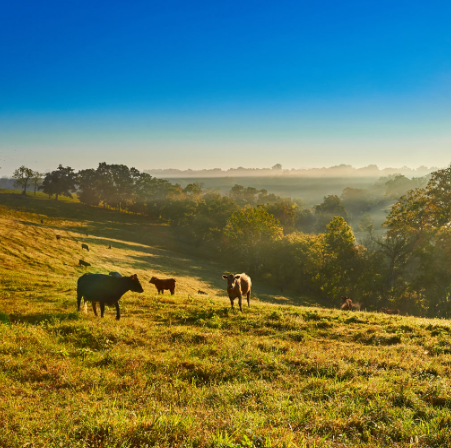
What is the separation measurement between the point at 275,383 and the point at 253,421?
233cm

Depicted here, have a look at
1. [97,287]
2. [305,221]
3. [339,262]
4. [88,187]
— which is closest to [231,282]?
[97,287]

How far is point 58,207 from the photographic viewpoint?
10438 cm

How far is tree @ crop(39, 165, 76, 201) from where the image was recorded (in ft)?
403

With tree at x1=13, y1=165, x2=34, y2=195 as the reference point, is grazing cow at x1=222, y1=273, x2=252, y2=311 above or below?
below

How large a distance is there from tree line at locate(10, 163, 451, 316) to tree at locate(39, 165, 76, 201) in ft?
1.28

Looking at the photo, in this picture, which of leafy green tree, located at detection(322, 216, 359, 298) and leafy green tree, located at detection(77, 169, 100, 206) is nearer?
leafy green tree, located at detection(322, 216, 359, 298)

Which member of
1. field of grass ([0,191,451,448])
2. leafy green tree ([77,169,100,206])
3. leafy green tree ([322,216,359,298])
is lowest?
leafy green tree ([322,216,359,298])

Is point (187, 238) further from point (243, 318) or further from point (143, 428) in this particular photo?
point (143, 428)

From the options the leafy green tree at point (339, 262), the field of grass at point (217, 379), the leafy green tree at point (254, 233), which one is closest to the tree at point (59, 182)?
the leafy green tree at point (254, 233)

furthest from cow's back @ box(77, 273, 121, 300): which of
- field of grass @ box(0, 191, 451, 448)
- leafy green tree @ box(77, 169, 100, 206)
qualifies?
leafy green tree @ box(77, 169, 100, 206)

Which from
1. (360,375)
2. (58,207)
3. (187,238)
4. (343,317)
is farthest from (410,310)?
(58,207)

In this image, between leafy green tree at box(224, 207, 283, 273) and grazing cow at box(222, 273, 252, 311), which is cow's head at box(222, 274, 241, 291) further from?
leafy green tree at box(224, 207, 283, 273)

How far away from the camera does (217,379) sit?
7129 millimetres

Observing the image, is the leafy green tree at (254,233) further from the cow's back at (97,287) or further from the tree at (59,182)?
the tree at (59,182)
